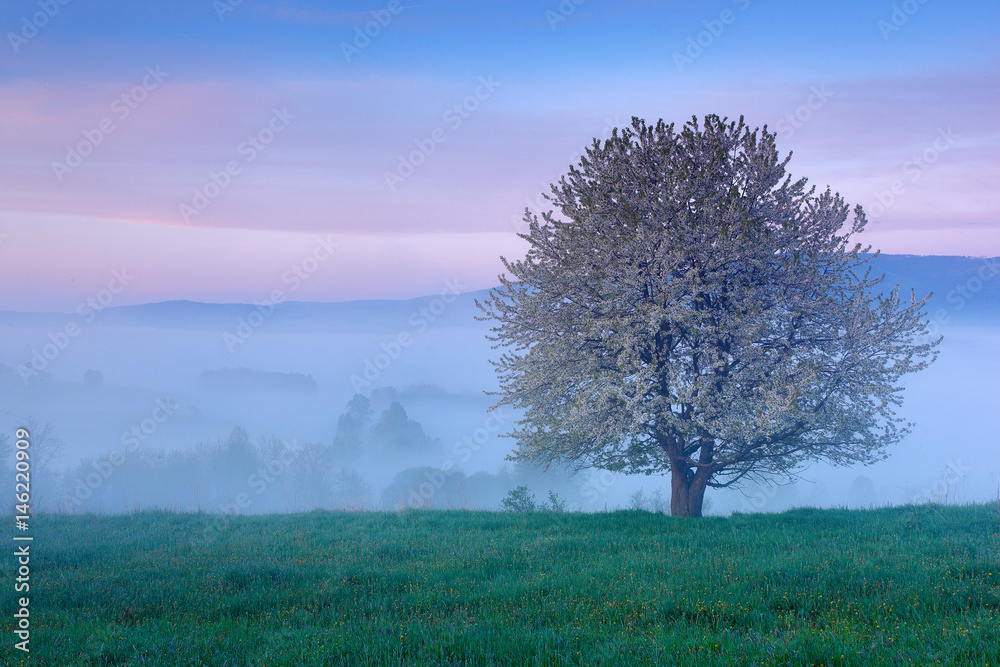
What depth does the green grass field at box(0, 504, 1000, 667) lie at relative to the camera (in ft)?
23.4

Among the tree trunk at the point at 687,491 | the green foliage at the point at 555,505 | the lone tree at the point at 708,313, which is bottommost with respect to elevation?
the green foliage at the point at 555,505

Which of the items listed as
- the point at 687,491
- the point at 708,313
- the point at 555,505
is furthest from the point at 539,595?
the point at 555,505

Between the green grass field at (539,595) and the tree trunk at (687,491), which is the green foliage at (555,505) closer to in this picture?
the tree trunk at (687,491)

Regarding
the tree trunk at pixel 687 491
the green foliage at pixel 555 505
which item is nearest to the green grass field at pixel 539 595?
the tree trunk at pixel 687 491

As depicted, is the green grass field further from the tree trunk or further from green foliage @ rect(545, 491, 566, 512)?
green foliage @ rect(545, 491, 566, 512)

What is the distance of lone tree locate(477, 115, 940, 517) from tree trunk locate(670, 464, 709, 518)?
2.37ft

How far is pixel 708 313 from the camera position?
17.0 m

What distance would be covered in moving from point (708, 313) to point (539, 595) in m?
10.2

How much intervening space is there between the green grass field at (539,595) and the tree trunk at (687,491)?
292 cm

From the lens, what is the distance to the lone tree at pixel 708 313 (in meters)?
17.3

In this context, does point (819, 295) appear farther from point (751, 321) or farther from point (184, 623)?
point (184, 623)

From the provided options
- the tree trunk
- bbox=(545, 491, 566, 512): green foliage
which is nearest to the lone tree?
the tree trunk

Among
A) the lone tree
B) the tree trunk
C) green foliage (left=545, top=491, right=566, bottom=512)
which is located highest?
the lone tree

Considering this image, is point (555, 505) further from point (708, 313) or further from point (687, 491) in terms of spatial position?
point (708, 313)
